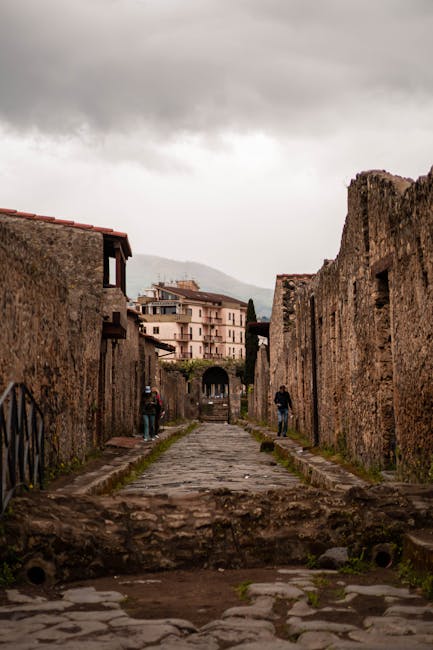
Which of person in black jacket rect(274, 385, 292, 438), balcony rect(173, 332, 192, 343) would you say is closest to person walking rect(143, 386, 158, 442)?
person in black jacket rect(274, 385, 292, 438)

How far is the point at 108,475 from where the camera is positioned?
32.9ft

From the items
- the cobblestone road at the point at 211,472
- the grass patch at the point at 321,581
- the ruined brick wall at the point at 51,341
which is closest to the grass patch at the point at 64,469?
the ruined brick wall at the point at 51,341

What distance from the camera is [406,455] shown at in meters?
8.23

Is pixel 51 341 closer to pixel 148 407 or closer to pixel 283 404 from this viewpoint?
pixel 148 407

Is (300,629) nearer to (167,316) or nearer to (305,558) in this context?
(305,558)

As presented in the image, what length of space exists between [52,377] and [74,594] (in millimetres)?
5661

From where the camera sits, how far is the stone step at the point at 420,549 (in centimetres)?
488

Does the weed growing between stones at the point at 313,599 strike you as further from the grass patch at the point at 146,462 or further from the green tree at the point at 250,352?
the green tree at the point at 250,352

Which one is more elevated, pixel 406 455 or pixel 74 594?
pixel 406 455

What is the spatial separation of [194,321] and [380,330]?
82.5 metres

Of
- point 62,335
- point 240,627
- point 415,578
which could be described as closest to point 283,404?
point 62,335

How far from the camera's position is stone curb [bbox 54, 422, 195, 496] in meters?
8.54

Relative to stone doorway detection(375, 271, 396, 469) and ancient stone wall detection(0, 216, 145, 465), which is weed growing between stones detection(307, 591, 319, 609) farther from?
stone doorway detection(375, 271, 396, 469)

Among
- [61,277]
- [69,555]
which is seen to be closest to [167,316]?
[61,277]
